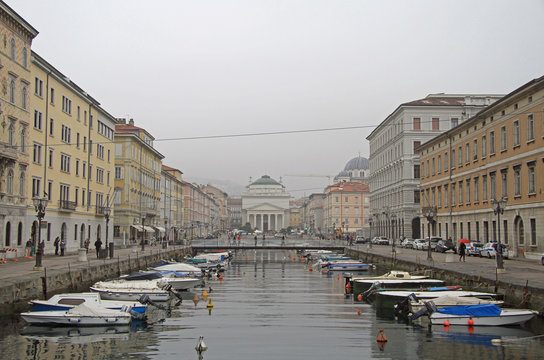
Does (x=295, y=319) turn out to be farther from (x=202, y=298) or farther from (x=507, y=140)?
(x=507, y=140)

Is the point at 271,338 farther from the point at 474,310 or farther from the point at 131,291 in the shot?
the point at 131,291

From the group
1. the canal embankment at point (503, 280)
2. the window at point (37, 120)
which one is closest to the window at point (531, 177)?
the canal embankment at point (503, 280)

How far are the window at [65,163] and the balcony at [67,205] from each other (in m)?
2.93

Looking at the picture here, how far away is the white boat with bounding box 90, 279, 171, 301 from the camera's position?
1165 inches

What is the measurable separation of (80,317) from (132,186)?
56.0 meters

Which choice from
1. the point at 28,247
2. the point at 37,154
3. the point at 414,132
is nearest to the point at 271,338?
the point at 28,247

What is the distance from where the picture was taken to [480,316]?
22.6 m

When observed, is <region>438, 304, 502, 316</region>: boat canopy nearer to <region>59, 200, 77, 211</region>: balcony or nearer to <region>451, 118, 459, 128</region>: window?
<region>59, 200, 77, 211</region>: balcony

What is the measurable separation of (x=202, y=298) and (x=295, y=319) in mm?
9958

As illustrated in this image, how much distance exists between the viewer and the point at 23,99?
43.1m

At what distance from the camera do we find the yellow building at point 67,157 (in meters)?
46.5

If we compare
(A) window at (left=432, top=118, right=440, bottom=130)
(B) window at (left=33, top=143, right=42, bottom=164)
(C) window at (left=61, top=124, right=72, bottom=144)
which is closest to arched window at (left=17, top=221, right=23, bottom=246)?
(B) window at (left=33, top=143, right=42, bottom=164)

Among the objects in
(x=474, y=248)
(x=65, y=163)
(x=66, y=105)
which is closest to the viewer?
(x=474, y=248)

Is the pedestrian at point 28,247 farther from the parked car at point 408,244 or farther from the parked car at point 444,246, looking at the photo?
the parked car at point 408,244
